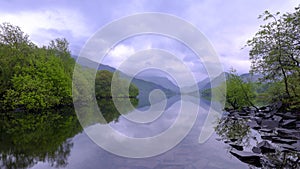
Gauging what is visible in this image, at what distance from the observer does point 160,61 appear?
1891 cm

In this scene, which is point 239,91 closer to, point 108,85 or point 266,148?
point 266,148

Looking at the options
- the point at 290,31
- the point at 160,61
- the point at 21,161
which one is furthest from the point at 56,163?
the point at 290,31

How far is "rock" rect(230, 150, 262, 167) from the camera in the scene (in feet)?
25.8

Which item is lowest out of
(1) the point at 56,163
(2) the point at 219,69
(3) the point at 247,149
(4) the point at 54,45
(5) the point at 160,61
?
(3) the point at 247,149

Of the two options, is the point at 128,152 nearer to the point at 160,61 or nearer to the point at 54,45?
the point at 160,61

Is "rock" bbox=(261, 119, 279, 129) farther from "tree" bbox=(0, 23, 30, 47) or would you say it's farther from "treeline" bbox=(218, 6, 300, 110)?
"tree" bbox=(0, 23, 30, 47)

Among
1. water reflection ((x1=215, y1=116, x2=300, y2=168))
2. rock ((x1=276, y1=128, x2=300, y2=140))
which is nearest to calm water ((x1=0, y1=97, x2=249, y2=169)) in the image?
water reflection ((x1=215, y1=116, x2=300, y2=168))

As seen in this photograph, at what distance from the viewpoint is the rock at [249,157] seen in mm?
7875

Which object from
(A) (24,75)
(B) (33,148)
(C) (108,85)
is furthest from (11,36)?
(C) (108,85)

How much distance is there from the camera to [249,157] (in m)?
8.48

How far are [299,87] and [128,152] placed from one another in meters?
14.5

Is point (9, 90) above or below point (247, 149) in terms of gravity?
above

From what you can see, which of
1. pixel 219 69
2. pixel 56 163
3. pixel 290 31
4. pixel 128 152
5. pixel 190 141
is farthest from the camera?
pixel 219 69

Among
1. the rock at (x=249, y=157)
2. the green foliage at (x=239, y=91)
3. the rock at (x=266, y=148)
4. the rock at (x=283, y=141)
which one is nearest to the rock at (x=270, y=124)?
the rock at (x=283, y=141)
